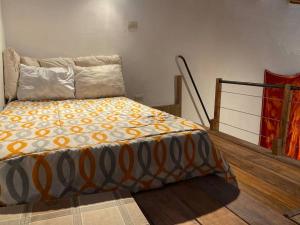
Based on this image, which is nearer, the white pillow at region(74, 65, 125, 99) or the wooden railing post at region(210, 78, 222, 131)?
the white pillow at region(74, 65, 125, 99)

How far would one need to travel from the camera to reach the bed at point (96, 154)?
4.33ft

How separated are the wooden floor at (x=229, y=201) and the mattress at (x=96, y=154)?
0.08m

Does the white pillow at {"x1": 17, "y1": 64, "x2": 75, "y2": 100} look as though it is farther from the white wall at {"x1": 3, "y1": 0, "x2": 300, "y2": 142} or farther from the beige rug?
the beige rug

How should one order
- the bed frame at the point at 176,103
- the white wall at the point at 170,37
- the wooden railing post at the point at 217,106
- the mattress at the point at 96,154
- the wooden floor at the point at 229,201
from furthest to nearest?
the bed frame at the point at 176,103 < the wooden railing post at the point at 217,106 < the white wall at the point at 170,37 < the wooden floor at the point at 229,201 < the mattress at the point at 96,154

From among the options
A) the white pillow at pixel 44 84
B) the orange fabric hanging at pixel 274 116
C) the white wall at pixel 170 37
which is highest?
the white wall at pixel 170 37

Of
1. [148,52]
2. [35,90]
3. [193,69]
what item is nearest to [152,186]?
[35,90]

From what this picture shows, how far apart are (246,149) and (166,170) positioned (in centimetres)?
140

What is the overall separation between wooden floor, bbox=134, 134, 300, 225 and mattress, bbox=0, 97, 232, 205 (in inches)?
3.0

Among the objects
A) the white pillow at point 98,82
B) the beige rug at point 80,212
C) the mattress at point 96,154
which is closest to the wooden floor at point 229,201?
the mattress at point 96,154

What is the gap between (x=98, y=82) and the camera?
3.06 m

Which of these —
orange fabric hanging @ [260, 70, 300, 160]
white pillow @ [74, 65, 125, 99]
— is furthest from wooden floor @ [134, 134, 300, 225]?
orange fabric hanging @ [260, 70, 300, 160]

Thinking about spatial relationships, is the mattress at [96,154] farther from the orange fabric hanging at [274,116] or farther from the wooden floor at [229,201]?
the orange fabric hanging at [274,116]

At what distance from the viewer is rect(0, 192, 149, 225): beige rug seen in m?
1.08

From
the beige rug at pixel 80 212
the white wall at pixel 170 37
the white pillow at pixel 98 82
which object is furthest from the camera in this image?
the white wall at pixel 170 37
